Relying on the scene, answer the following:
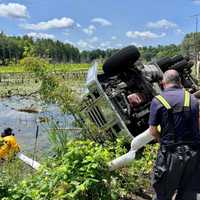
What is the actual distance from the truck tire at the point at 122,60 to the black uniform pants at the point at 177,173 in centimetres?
458

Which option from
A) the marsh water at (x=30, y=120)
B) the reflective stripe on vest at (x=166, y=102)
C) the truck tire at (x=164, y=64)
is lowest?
the marsh water at (x=30, y=120)

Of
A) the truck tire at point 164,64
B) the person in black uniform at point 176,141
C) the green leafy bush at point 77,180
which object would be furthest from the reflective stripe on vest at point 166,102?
the truck tire at point 164,64

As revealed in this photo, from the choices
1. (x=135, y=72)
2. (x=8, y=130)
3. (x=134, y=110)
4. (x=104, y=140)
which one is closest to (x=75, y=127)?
(x=104, y=140)

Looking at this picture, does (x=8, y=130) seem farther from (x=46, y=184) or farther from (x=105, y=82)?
(x=46, y=184)

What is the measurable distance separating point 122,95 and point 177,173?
15.3ft

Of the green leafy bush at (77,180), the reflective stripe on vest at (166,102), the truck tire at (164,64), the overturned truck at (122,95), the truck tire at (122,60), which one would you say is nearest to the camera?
the green leafy bush at (77,180)

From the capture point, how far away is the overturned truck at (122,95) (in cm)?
902

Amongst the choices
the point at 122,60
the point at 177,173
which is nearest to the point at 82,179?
the point at 177,173

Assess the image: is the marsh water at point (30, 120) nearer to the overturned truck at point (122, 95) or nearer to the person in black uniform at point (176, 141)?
the overturned truck at point (122, 95)

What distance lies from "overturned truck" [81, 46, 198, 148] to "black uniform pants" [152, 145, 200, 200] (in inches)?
146

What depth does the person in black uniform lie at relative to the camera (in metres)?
4.75

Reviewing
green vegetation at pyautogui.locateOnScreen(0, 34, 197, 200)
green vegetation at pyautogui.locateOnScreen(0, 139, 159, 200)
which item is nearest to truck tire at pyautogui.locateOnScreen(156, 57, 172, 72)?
green vegetation at pyautogui.locateOnScreen(0, 34, 197, 200)

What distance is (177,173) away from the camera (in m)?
4.73

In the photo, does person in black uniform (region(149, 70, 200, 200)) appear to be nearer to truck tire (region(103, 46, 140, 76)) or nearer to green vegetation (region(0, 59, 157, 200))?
green vegetation (region(0, 59, 157, 200))
